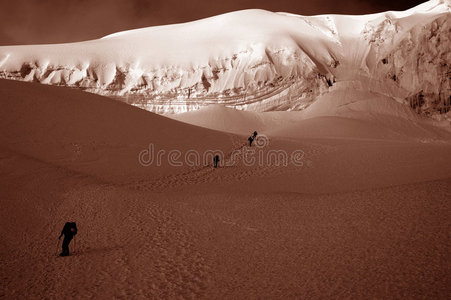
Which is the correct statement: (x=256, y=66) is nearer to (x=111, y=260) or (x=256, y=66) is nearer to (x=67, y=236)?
(x=67, y=236)

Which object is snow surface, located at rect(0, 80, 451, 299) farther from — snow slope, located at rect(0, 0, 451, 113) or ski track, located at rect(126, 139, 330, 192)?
snow slope, located at rect(0, 0, 451, 113)

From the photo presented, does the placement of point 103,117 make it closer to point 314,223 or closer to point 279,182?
point 279,182

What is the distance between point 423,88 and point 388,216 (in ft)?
141

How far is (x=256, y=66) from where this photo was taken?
173 feet

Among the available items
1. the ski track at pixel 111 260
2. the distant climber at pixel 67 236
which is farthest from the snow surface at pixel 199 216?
the distant climber at pixel 67 236

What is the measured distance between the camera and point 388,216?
8.62m

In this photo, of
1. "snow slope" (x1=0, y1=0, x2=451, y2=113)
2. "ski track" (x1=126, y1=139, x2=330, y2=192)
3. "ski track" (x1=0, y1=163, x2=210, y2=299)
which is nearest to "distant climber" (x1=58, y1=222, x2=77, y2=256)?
"ski track" (x1=0, y1=163, x2=210, y2=299)

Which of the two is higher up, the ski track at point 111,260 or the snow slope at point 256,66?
the snow slope at point 256,66

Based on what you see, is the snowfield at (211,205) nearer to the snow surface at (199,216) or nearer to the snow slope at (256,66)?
the snow surface at (199,216)

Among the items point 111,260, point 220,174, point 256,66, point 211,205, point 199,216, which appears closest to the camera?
point 111,260

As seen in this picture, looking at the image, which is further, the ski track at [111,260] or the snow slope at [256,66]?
the snow slope at [256,66]

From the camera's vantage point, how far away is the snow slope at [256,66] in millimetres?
45906

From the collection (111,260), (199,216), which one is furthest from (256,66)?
(111,260)

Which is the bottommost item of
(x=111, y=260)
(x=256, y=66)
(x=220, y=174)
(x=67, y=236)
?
(x=111, y=260)
